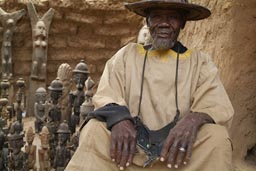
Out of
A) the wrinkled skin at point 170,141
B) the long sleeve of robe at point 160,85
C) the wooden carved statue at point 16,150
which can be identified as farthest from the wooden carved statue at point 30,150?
the wrinkled skin at point 170,141

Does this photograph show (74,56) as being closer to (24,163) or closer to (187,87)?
(24,163)

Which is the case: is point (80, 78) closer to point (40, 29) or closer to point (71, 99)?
point (71, 99)

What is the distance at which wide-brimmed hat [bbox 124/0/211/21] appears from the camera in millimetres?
2330

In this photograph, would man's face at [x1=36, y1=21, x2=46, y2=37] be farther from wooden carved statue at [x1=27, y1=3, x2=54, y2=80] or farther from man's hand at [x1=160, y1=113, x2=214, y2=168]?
man's hand at [x1=160, y1=113, x2=214, y2=168]

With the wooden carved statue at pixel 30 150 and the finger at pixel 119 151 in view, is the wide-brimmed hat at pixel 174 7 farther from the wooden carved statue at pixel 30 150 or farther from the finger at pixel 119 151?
the wooden carved statue at pixel 30 150

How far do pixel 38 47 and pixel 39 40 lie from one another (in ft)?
0.32

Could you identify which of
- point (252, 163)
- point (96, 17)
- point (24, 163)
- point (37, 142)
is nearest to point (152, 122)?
point (24, 163)

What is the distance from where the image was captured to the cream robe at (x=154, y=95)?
7.16ft

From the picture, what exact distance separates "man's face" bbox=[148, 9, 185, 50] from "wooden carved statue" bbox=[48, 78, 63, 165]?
46.6 inches

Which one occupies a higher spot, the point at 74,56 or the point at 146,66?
the point at 146,66

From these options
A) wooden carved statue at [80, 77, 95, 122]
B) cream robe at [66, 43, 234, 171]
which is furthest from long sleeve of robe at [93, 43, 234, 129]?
wooden carved statue at [80, 77, 95, 122]

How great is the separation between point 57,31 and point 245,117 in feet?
11.6

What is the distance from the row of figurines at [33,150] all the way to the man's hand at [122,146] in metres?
1.10

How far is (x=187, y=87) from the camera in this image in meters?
2.42
